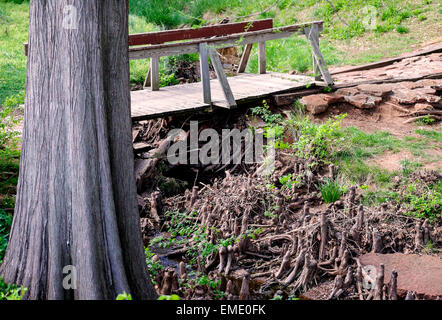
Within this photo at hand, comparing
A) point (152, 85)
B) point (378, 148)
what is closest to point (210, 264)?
point (378, 148)

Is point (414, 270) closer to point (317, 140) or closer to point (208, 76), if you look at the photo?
point (317, 140)

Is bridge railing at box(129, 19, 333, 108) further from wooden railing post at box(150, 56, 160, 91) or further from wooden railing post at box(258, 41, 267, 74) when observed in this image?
wooden railing post at box(258, 41, 267, 74)

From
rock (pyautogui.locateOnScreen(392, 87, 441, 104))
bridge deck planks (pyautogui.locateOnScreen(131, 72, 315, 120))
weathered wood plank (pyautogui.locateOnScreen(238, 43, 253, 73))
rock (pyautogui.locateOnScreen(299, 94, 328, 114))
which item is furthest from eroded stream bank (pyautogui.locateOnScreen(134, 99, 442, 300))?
weathered wood plank (pyautogui.locateOnScreen(238, 43, 253, 73))

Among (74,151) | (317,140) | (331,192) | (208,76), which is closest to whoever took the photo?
(74,151)

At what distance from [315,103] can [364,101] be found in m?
0.97

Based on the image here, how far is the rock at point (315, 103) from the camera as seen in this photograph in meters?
9.73

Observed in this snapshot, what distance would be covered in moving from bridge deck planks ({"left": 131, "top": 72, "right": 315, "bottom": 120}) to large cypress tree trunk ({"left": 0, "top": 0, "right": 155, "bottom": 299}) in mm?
3935

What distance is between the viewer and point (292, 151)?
897 cm

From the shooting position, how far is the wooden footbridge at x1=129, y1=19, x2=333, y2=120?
905cm

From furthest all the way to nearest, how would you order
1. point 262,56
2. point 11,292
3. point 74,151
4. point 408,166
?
point 262,56 → point 408,166 → point 11,292 → point 74,151

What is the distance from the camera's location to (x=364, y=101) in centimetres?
998

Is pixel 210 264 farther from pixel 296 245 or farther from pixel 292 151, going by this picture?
pixel 292 151

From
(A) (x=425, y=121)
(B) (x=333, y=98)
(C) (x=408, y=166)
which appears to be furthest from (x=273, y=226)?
(A) (x=425, y=121)

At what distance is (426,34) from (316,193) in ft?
26.9
